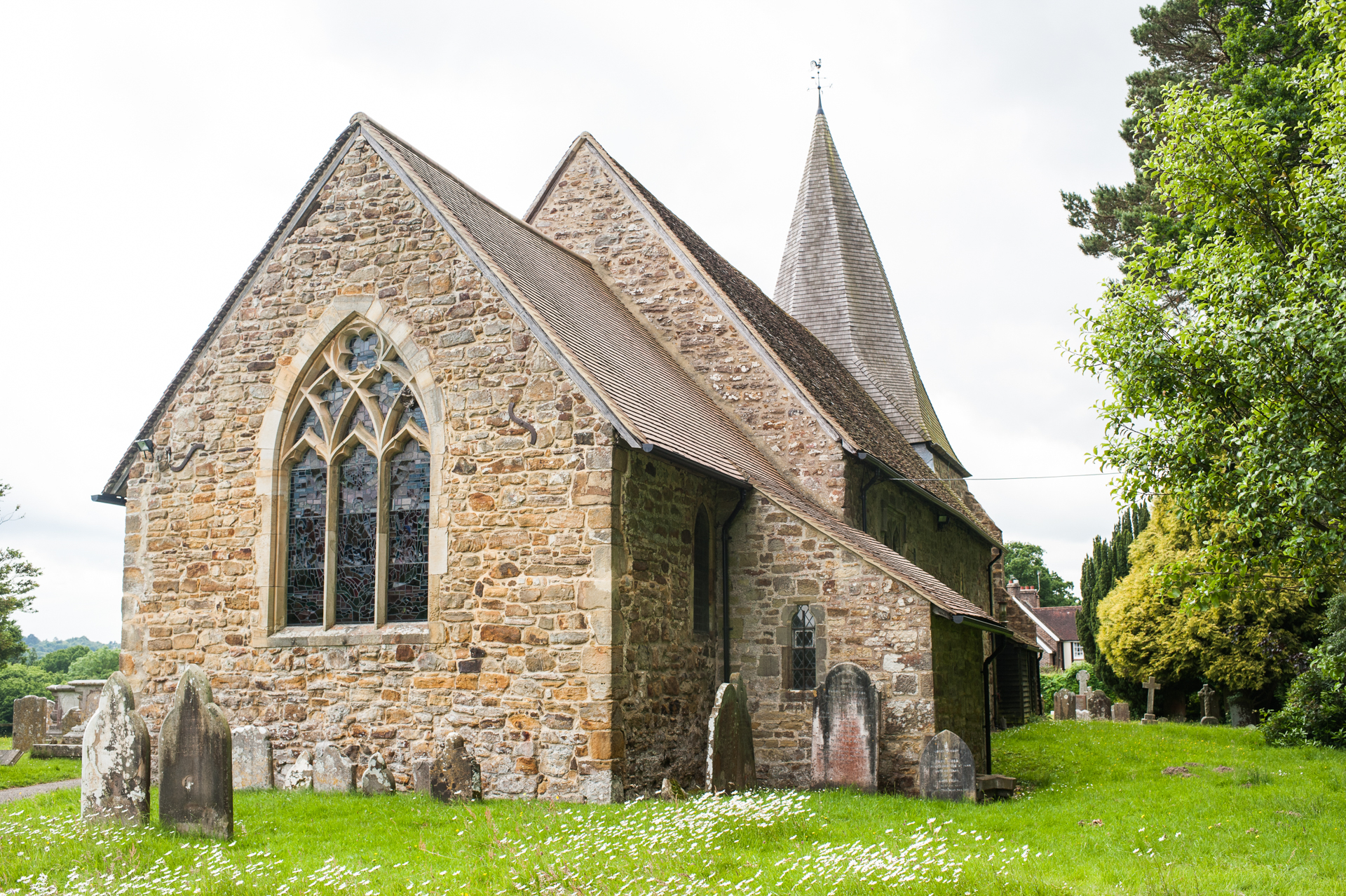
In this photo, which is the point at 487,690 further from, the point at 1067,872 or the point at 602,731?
the point at 1067,872

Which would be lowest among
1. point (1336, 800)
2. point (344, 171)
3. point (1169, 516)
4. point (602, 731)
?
point (1336, 800)

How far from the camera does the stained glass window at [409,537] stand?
12.9 meters

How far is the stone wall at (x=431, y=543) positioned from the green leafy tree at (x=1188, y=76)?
8604 mm

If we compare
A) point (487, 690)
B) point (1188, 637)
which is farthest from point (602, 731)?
point (1188, 637)

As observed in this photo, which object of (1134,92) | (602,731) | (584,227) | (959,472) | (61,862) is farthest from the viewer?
(959,472)

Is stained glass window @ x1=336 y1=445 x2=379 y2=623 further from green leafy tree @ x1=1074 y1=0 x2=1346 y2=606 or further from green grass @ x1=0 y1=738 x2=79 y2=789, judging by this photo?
green leafy tree @ x1=1074 y1=0 x2=1346 y2=606

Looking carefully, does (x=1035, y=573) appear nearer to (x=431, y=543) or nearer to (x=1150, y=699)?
(x=1150, y=699)

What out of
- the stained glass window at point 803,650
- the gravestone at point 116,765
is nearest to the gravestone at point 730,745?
the stained glass window at point 803,650

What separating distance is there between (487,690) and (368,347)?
4.55 m

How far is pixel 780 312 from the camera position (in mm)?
23188

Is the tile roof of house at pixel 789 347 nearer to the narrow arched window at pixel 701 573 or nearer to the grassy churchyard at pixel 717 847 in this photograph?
the narrow arched window at pixel 701 573

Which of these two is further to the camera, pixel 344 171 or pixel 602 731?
pixel 344 171

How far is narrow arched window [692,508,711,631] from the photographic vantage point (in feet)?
46.0

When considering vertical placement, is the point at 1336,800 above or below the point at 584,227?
below
